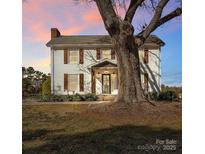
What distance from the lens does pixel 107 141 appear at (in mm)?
5938

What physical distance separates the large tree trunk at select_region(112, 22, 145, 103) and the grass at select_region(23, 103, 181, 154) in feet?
1.48

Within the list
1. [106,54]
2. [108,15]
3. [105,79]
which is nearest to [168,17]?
[108,15]

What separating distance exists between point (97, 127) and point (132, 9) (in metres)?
→ 2.90

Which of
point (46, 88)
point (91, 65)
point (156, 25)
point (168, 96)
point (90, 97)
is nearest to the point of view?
point (168, 96)

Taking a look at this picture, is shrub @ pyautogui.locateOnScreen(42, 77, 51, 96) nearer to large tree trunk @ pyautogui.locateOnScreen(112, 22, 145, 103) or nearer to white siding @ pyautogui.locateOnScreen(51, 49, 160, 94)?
white siding @ pyautogui.locateOnScreen(51, 49, 160, 94)

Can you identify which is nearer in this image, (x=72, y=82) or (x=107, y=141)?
(x=107, y=141)

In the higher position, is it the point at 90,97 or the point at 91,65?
the point at 91,65

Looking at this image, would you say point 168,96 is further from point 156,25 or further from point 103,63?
point 103,63

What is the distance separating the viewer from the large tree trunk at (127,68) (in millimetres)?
8836

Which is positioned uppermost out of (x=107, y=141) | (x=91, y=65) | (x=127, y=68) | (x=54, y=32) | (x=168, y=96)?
(x=54, y=32)

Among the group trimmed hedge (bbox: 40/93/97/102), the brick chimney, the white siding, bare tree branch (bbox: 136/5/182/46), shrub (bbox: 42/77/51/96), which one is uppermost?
bare tree branch (bbox: 136/5/182/46)

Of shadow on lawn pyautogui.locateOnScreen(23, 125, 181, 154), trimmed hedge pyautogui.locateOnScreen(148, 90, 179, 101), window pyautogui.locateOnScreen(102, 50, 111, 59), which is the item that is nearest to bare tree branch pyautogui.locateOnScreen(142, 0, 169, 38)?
trimmed hedge pyautogui.locateOnScreen(148, 90, 179, 101)

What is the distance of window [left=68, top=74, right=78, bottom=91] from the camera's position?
36.3ft
